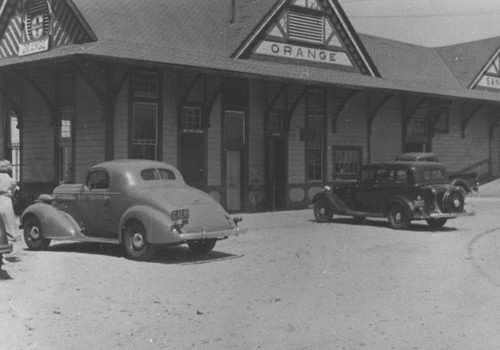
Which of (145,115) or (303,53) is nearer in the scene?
(145,115)

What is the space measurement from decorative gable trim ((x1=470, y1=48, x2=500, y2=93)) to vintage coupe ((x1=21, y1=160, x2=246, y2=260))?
78.9ft

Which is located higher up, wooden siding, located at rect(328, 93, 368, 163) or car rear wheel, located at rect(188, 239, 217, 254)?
wooden siding, located at rect(328, 93, 368, 163)

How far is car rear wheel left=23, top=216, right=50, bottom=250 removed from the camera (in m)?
11.1

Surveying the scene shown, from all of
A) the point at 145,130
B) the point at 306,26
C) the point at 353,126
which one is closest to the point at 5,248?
the point at 145,130

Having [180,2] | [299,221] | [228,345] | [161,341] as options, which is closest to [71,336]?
[161,341]

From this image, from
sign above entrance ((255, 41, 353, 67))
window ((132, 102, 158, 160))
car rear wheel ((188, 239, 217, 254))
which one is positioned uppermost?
sign above entrance ((255, 41, 353, 67))

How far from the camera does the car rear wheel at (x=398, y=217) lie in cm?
1455

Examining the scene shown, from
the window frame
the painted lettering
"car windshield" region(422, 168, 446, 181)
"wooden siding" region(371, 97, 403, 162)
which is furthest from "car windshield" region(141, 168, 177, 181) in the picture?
"wooden siding" region(371, 97, 403, 162)

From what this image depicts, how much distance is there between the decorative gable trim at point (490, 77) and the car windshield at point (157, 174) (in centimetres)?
2363

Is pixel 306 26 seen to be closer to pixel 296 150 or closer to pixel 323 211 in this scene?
pixel 296 150

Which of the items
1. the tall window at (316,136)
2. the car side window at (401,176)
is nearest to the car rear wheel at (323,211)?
the car side window at (401,176)

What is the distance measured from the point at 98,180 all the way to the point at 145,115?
634 centimetres

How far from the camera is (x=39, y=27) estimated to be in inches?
750

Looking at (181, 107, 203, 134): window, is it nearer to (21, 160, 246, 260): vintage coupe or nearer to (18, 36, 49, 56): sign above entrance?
(18, 36, 49, 56): sign above entrance
